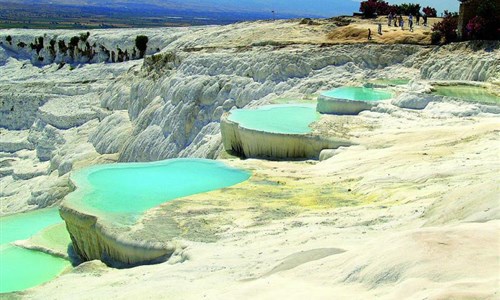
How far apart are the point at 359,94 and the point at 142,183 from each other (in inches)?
317

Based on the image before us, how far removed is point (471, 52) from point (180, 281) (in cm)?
1503

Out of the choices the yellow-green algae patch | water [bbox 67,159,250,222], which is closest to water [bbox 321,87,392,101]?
water [bbox 67,159,250,222]

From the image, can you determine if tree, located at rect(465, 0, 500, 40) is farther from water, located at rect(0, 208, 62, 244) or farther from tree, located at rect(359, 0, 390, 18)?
water, located at rect(0, 208, 62, 244)

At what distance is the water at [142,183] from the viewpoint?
955cm

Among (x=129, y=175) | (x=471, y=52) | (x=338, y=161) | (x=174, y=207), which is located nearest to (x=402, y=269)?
(x=174, y=207)

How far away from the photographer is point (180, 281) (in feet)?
21.4

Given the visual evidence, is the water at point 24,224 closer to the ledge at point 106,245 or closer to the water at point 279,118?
the ledge at point 106,245

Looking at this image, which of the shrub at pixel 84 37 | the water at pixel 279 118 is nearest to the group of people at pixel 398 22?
the water at pixel 279 118

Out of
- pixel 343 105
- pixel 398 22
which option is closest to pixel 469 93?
pixel 343 105

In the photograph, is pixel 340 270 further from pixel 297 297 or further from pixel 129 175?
pixel 129 175

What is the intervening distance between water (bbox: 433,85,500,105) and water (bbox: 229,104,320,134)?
9.96ft

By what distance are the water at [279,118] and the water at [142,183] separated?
2.02 meters

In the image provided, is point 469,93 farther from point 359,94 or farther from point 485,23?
point 485,23

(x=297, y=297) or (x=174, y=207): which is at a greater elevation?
(x=297, y=297)
